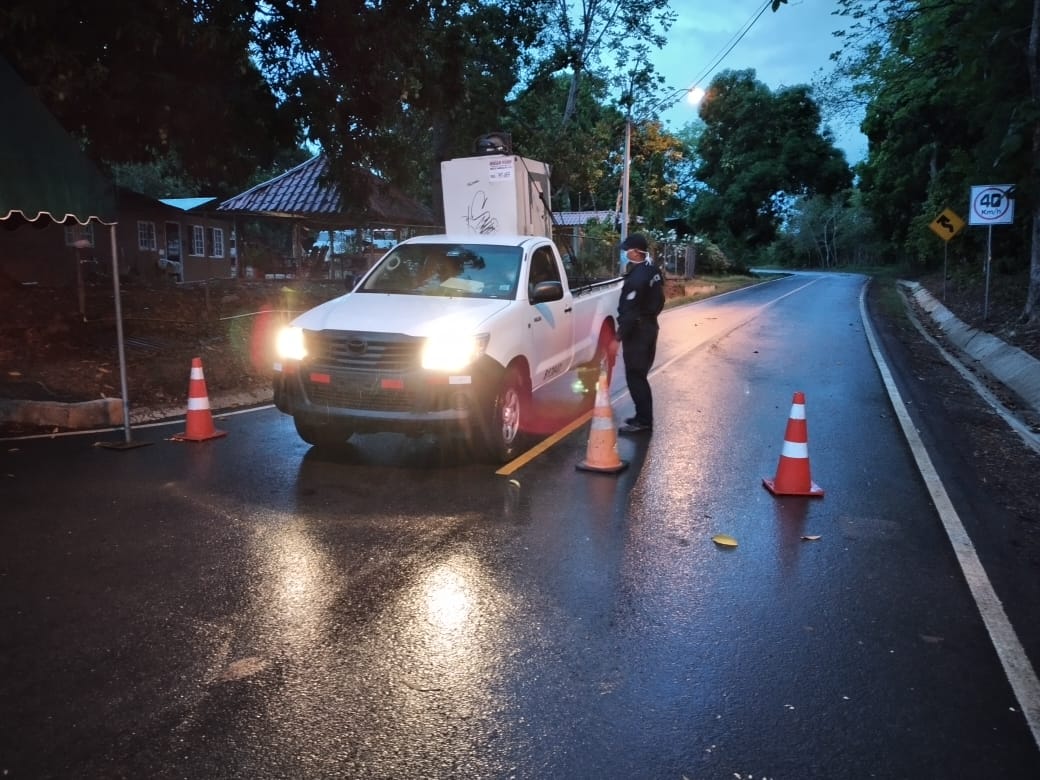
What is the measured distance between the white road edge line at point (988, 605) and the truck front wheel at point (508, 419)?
3.35 m

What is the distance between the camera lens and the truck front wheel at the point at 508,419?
22.6ft

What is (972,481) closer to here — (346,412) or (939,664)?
(939,664)

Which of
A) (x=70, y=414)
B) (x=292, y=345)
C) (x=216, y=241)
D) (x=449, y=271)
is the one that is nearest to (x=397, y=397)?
(x=292, y=345)

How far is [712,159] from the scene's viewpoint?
225 ft

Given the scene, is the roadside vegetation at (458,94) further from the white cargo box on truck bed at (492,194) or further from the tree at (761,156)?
the tree at (761,156)

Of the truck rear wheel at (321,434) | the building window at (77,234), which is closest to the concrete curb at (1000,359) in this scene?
the truck rear wheel at (321,434)

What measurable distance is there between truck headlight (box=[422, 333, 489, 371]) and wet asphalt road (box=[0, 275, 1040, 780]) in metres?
0.92

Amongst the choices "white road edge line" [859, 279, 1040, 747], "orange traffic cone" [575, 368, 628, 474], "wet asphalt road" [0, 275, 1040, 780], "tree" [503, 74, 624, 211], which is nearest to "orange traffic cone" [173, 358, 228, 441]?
"wet asphalt road" [0, 275, 1040, 780]

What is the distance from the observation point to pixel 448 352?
21.3 feet

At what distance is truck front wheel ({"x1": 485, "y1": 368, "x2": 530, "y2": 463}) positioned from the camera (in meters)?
6.88

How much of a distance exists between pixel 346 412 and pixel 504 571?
242cm

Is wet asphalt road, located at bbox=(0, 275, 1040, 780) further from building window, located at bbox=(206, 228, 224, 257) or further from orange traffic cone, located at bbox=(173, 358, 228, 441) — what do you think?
building window, located at bbox=(206, 228, 224, 257)

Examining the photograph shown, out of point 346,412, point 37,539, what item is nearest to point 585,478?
point 346,412

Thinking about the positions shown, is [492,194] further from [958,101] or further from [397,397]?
[958,101]
